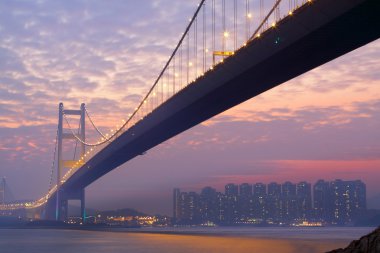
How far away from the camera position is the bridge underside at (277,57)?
73.5ft

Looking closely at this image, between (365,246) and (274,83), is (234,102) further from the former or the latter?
(365,246)

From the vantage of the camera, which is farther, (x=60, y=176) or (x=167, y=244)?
(x=60, y=176)

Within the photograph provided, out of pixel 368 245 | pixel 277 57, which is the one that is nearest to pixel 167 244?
pixel 277 57

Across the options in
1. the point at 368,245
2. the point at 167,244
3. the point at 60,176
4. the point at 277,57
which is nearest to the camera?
the point at 368,245

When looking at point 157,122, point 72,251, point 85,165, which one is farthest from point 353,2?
point 85,165

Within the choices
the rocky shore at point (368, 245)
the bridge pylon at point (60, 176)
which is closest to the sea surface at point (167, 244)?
the bridge pylon at point (60, 176)

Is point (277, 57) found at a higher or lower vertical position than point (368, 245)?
higher

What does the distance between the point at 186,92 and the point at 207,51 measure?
10.6 feet

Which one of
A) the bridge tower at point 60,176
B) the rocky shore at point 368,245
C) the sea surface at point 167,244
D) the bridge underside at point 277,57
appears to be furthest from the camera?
the bridge tower at point 60,176

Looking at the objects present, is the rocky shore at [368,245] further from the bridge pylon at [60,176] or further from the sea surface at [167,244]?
the bridge pylon at [60,176]

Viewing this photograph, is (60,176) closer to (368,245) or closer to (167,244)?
(167,244)

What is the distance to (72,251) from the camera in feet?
139

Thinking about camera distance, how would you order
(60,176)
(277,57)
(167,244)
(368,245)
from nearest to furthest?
1. (368,245)
2. (277,57)
3. (167,244)
4. (60,176)

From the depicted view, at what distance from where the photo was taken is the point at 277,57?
26.8 meters
